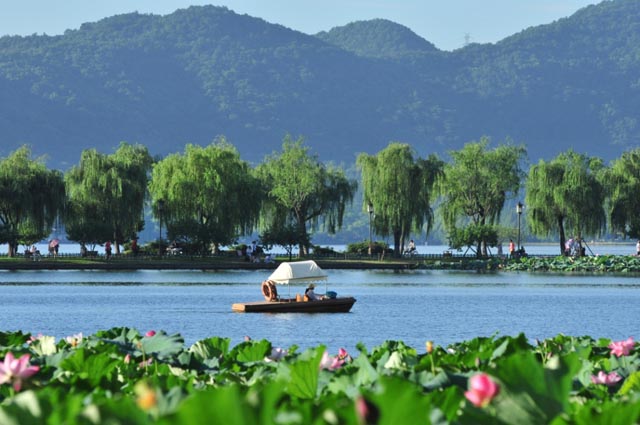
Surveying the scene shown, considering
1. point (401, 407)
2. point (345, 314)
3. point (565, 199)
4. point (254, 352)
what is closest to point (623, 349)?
point (254, 352)

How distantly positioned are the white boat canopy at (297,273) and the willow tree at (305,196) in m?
35.2

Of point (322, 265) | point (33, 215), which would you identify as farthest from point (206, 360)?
point (322, 265)

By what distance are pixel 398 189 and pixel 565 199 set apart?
958 cm

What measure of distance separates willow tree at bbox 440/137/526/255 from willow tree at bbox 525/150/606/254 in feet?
15.3

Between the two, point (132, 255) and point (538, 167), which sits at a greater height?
point (538, 167)

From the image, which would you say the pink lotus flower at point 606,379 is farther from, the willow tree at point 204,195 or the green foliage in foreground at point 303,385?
the willow tree at point 204,195

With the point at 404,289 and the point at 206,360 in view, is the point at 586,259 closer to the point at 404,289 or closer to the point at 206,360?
the point at 404,289

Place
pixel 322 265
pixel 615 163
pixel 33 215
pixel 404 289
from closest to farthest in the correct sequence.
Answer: pixel 404 289 < pixel 33 215 < pixel 322 265 < pixel 615 163

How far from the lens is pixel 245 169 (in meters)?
77.2

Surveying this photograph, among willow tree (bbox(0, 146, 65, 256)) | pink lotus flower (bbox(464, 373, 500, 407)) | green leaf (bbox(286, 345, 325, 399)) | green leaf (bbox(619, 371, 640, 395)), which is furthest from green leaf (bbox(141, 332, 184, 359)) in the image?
willow tree (bbox(0, 146, 65, 256))

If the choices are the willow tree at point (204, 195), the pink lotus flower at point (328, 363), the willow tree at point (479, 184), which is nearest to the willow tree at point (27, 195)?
the willow tree at point (204, 195)

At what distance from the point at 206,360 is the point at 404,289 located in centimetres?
4874

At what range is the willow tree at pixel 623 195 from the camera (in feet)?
261

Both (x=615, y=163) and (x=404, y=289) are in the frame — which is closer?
(x=404, y=289)
